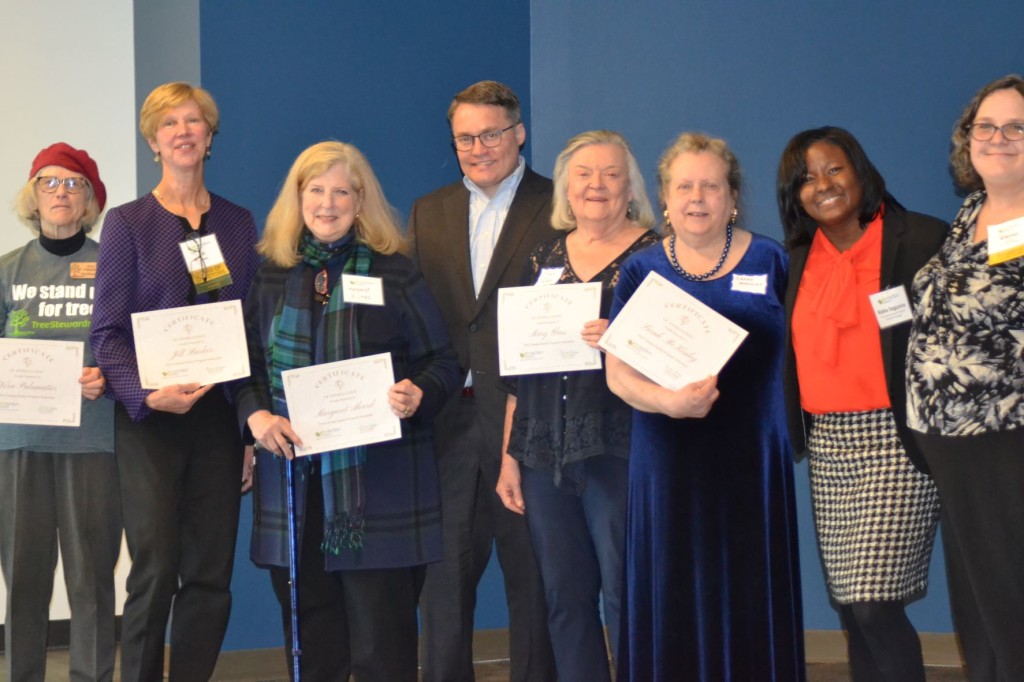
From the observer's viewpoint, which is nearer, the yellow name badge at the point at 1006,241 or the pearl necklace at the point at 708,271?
the yellow name badge at the point at 1006,241

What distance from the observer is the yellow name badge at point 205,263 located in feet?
11.8

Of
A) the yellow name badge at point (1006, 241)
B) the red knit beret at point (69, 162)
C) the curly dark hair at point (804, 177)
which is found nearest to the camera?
the yellow name badge at point (1006, 241)

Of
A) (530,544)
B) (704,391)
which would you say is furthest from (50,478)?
(704,391)

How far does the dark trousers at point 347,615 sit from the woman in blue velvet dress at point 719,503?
0.67 metres

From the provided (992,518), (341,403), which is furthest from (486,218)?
(992,518)

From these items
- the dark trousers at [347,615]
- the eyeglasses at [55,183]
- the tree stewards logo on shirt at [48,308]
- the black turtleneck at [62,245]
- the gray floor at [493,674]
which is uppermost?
the eyeglasses at [55,183]

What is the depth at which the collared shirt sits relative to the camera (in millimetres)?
3855

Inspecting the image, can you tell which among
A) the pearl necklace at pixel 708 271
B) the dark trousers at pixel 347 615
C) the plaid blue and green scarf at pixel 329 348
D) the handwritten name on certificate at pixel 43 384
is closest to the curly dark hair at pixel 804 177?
the pearl necklace at pixel 708 271

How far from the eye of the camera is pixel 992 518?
280 cm

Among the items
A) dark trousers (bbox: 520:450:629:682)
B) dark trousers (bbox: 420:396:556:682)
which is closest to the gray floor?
dark trousers (bbox: 420:396:556:682)

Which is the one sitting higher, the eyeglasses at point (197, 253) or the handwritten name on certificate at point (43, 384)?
the eyeglasses at point (197, 253)

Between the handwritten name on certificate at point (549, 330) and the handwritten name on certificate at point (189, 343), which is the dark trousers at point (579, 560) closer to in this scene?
the handwritten name on certificate at point (549, 330)

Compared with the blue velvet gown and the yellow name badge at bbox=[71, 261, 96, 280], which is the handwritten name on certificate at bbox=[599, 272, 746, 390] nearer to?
the blue velvet gown

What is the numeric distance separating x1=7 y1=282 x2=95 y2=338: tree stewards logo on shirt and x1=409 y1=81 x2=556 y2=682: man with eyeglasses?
1233 mm
